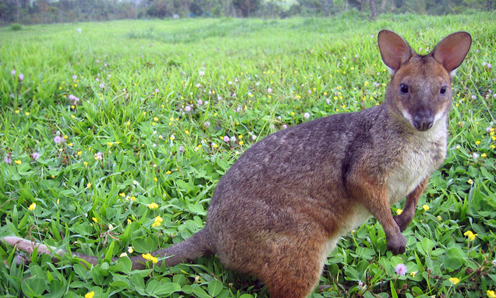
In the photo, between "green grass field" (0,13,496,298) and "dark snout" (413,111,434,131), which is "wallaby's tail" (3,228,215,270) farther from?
"dark snout" (413,111,434,131)

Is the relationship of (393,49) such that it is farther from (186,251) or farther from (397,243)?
(186,251)

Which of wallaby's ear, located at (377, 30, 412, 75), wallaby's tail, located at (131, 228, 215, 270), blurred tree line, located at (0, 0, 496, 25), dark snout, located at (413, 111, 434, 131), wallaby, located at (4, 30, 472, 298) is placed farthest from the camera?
blurred tree line, located at (0, 0, 496, 25)

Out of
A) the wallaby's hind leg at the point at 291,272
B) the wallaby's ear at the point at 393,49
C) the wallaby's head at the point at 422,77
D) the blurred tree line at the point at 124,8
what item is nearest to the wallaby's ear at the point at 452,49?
the wallaby's head at the point at 422,77

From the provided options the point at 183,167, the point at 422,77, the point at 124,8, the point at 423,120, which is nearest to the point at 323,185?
the point at 423,120

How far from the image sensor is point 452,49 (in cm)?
247

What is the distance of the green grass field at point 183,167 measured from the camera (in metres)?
2.31

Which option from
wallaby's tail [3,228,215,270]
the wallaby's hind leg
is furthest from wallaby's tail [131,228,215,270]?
the wallaby's hind leg

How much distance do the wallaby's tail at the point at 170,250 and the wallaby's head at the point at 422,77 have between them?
1.62 metres

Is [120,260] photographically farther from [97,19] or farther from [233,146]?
[97,19]

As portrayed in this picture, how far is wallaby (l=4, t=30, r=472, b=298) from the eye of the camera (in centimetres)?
225

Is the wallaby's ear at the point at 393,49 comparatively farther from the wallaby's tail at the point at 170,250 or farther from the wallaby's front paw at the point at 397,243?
the wallaby's tail at the point at 170,250

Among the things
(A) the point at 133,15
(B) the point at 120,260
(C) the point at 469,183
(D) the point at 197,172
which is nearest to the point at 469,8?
(C) the point at 469,183

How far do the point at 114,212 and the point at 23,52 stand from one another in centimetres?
557

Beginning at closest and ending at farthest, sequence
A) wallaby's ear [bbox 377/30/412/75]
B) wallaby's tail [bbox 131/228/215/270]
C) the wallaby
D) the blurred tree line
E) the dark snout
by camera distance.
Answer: the dark snout < the wallaby < wallaby's tail [bbox 131/228/215/270] < wallaby's ear [bbox 377/30/412/75] < the blurred tree line
